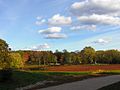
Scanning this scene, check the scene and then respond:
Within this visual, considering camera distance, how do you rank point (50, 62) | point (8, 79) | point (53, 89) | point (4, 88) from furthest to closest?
point (50, 62), point (8, 79), point (4, 88), point (53, 89)

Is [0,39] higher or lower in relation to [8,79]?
higher

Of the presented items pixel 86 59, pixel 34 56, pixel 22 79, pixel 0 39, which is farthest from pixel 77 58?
pixel 22 79

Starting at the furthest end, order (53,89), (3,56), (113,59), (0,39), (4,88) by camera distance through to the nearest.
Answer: (113,59) → (0,39) → (3,56) → (4,88) → (53,89)

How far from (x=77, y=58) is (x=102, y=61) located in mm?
12791

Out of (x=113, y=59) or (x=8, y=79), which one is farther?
(x=113, y=59)

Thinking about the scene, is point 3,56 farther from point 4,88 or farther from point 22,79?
point 4,88

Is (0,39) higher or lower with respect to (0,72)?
higher

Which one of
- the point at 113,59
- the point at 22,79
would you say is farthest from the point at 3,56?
the point at 113,59

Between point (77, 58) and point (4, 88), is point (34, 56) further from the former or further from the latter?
point (4, 88)

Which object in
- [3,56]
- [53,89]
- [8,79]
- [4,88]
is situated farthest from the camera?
[3,56]

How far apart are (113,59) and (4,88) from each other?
10720 cm

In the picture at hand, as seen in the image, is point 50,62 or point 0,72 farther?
point 50,62

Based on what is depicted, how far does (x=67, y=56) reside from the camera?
482 feet

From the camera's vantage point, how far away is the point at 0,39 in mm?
65312
